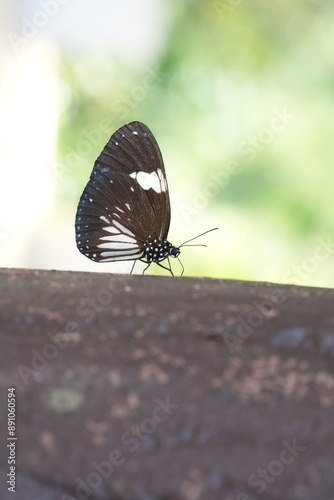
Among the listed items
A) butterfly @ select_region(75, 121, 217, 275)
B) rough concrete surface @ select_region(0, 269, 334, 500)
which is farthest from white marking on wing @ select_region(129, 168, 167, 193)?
rough concrete surface @ select_region(0, 269, 334, 500)

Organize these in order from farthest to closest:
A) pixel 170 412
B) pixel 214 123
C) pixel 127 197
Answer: pixel 214 123 → pixel 127 197 → pixel 170 412

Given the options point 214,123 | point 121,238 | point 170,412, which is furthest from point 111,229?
point 214,123

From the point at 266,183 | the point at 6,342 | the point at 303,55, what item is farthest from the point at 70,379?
the point at 303,55

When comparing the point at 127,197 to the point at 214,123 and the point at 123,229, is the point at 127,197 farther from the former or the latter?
the point at 214,123

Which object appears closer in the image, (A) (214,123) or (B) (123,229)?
(B) (123,229)

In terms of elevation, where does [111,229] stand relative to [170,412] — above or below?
below

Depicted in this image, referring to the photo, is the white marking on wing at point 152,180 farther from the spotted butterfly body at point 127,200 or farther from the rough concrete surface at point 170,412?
the rough concrete surface at point 170,412

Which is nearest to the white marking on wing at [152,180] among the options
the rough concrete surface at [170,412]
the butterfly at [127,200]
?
the butterfly at [127,200]

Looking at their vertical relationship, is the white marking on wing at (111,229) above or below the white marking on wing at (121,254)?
above
